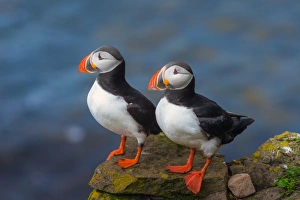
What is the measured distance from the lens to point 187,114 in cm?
408

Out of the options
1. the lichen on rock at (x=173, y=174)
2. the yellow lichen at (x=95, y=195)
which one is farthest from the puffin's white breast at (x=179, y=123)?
the yellow lichen at (x=95, y=195)

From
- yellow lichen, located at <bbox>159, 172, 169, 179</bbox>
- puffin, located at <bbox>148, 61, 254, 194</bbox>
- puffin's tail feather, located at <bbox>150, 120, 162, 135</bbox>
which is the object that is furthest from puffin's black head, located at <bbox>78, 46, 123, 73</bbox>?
yellow lichen, located at <bbox>159, 172, 169, 179</bbox>

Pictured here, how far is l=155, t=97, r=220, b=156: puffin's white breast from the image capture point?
407cm

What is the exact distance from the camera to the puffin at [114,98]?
4211mm

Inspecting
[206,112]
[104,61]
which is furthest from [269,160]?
[104,61]

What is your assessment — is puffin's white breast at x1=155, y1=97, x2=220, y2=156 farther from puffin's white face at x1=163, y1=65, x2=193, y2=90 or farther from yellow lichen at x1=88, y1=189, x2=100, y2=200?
yellow lichen at x1=88, y1=189, x2=100, y2=200

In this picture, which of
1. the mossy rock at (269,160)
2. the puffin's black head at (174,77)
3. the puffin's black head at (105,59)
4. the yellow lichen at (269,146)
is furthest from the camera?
A: the yellow lichen at (269,146)

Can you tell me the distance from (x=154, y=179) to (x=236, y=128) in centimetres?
71

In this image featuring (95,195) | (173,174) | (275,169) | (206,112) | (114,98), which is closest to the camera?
(206,112)

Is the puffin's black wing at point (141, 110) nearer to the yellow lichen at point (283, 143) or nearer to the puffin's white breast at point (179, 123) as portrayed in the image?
the puffin's white breast at point (179, 123)

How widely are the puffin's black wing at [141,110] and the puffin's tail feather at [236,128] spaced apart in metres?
0.53

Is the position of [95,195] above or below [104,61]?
below

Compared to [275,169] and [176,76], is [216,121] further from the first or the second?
[275,169]

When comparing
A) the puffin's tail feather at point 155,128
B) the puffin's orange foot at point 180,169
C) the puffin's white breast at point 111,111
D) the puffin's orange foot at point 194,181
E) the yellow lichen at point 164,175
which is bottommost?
the puffin's orange foot at point 194,181
